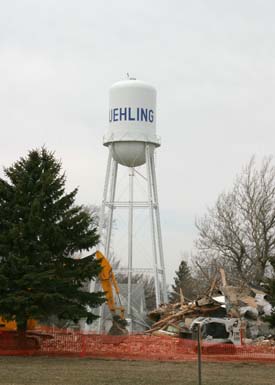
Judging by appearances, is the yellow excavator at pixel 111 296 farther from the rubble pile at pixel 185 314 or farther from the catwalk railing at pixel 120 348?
the catwalk railing at pixel 120 348

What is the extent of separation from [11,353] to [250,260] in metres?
22.2

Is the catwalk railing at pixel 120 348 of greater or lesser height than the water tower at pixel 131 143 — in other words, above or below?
below

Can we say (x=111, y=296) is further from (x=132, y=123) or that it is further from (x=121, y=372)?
(x=121, y=372)

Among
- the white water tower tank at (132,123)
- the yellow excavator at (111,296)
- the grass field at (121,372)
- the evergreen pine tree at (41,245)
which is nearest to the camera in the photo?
the grass field at (121,372)

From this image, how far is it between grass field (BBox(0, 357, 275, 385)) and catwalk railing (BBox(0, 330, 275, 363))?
1.62 meters

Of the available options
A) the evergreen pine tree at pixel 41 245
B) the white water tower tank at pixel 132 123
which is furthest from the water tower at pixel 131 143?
the evergreen pine tree at pixel 41 245

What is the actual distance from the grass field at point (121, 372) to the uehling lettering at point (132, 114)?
17751 millimetres

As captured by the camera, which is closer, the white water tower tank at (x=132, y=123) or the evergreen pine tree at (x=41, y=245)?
the evergreen pine tree at (x=41, y=245)

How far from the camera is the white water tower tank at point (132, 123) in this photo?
40.0m

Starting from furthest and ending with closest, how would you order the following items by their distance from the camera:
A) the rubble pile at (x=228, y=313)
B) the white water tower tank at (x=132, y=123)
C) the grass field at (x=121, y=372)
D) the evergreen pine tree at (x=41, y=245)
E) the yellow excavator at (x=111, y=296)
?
1. the white water tower tank at (x=132, y=123)
2. the yellow excavator at (x=111, y=296)
3. the rubble pile at (x=228, y=313)
4. the evergreen pine tree at (x=41, y=245)
5. the grass field at (x=121, y=372)

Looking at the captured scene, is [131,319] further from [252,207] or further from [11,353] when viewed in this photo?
[11,353]

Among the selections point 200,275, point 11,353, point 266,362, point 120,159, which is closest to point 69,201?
point 11,353

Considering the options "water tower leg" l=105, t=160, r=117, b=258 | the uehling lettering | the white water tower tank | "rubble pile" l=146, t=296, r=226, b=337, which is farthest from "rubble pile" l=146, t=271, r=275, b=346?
the uehling lettering

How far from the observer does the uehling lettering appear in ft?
131
